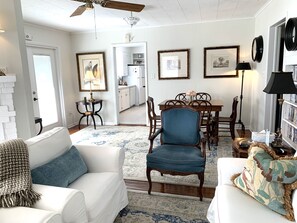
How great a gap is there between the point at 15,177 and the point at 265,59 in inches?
157

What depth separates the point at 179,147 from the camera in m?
2.70

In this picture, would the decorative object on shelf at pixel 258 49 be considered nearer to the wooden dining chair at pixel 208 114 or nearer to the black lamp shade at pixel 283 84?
the wooden dining chair at pixel 208 114

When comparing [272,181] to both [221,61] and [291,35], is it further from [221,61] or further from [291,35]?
[221,61]

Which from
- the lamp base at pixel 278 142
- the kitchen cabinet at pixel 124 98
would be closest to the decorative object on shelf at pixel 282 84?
the lamp base at pixel 278 142

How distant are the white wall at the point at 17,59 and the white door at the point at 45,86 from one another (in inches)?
70.4

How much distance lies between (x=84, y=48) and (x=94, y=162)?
436cm

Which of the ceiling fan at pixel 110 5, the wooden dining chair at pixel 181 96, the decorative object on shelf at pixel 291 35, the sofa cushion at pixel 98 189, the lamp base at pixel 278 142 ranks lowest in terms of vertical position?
the sofa cushion at pixel 98 189

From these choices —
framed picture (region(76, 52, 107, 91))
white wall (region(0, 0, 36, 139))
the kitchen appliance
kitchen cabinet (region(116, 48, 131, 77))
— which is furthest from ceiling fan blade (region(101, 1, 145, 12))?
the kitchen appliance

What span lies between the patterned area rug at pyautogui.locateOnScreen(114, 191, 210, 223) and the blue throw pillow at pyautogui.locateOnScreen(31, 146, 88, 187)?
0.62 m

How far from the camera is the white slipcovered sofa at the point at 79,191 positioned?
4.31 feet

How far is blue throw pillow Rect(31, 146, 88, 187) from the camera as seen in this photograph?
5.51 feet

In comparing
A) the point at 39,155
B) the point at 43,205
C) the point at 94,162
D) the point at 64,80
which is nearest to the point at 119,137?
the point at 64,80

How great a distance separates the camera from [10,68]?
294 cm

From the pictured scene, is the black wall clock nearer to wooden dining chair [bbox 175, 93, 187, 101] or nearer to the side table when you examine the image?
wooden dining chair [bbox 175, 93, 187, 101]
